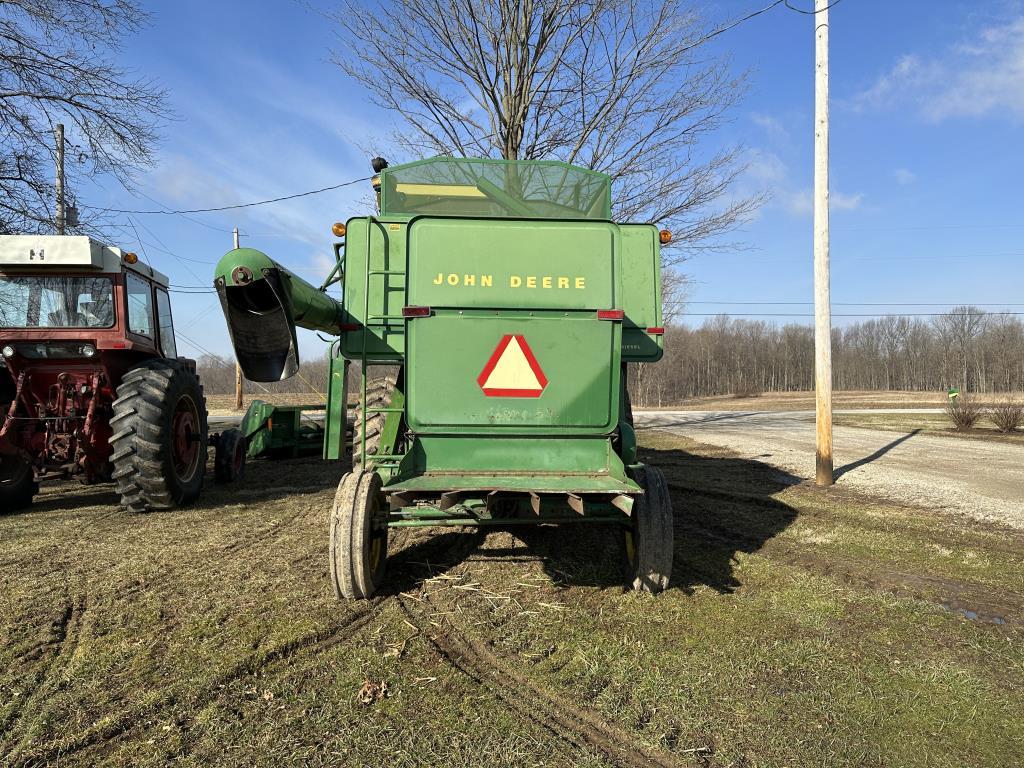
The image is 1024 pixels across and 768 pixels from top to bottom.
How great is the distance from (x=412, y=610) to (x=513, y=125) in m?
11.5

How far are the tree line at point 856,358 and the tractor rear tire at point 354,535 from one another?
53263 millimetres

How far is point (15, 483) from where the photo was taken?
20.9 feet

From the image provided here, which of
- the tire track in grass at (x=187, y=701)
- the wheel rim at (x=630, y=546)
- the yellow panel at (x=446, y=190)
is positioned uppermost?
the yellow panel at (x=446, y=190)

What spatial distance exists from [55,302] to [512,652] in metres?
6.28

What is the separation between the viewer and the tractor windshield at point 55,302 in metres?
6.34

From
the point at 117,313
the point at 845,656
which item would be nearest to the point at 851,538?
the point at 845,656

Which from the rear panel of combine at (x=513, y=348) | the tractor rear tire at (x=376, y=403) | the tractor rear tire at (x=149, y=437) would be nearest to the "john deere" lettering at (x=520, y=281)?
the rear panel of combine at (x=513, y=348)

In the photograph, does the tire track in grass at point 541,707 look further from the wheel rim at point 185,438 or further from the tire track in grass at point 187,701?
the wheel rim at point 185,438

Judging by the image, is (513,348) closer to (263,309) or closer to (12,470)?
(263,309)

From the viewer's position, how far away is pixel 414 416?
3930 mm

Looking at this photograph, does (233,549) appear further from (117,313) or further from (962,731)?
(962,731)

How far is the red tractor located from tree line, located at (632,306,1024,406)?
51606 millimetres

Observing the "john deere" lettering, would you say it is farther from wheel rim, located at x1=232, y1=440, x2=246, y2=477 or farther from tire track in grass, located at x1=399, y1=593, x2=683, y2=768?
wheel rim, located at x1=232, y1=440, x2=246, y2=477

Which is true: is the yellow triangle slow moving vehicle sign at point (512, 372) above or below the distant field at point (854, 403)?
above
